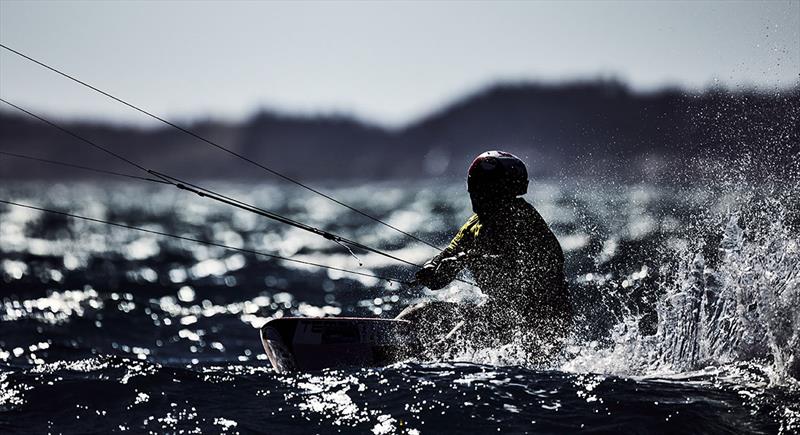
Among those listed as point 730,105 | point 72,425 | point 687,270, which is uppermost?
point 730,105

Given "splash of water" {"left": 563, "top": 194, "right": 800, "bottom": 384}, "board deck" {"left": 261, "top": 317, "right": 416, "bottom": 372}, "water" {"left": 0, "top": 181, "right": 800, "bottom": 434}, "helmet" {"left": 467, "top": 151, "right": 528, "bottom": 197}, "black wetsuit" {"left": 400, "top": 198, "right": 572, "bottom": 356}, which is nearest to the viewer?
"water" {"left": 0, "top": 181, "right": 800, "bottom": 434}

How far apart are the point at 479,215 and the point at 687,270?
2657mm

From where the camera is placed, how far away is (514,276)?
27.9 feet

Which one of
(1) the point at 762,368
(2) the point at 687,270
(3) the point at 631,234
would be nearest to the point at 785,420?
(1) the point at 762,368

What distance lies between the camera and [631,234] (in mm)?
28281

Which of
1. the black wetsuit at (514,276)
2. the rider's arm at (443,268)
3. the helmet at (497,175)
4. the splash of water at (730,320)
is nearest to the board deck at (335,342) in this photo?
the rider's arm at (443,268)

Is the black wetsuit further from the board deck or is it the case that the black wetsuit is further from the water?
the board deck

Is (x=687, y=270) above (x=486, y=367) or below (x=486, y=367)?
above

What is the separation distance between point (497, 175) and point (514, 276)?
1.11 metres

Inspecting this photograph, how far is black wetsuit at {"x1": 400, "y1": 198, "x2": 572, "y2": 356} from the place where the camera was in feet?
27.7

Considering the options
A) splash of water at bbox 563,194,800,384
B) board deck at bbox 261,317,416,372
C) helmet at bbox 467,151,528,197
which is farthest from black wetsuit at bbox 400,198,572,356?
board deck at bbox 261,317,416,372

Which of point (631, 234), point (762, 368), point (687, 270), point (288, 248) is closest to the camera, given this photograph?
point (762, 368)

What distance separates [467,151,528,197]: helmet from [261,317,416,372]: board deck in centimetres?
187

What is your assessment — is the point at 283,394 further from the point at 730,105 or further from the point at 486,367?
the point at 730,105
